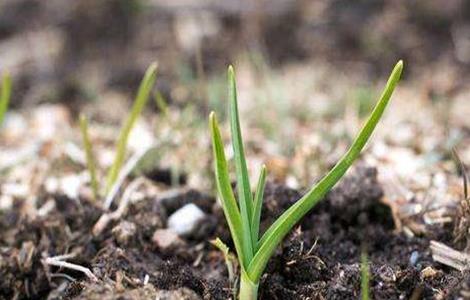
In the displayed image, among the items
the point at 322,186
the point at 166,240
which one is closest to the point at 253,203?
the point at 322,186

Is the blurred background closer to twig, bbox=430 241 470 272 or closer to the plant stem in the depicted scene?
twig, bbox=430 241 470 272

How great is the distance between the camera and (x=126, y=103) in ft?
10.9

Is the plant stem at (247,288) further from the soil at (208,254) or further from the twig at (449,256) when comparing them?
the twig at (449,256)

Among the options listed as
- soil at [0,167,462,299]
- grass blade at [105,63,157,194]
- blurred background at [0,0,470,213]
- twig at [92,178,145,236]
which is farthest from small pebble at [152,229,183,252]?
blurred background at [0,0,470,213]

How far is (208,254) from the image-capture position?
1929mm

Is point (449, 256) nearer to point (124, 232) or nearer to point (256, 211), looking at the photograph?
point (256, 211)

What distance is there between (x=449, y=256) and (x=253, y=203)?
0.48 meters

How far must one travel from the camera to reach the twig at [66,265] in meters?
1.64

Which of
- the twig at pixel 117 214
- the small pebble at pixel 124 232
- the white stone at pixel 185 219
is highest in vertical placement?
the small pebble at pixel 124 232

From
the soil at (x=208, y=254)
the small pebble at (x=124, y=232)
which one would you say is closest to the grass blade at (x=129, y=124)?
the soil at (x=208, y=254)

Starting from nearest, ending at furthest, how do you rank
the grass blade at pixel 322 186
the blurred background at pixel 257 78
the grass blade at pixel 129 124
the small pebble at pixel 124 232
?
the grass blade at pixel 322 186, the small pebble at pixel 124 232, the grass blade at pixel 129 124, the blurred background at pixel 257 78

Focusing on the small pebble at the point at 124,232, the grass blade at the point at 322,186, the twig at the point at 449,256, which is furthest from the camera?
the small pebble at the point at 124,232

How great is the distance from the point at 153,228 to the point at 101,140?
3.16 feet

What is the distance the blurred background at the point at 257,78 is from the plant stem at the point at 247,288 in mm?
685
